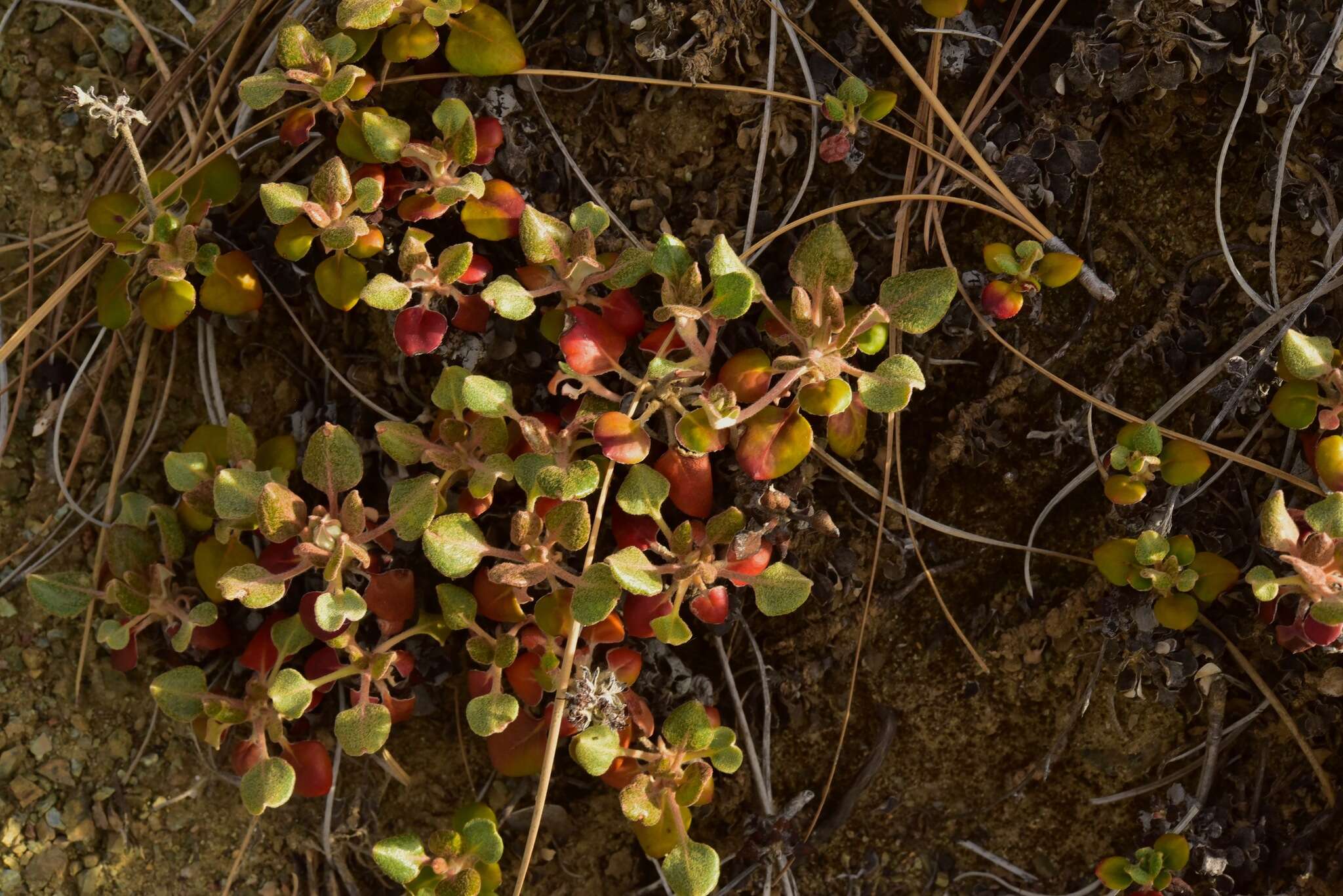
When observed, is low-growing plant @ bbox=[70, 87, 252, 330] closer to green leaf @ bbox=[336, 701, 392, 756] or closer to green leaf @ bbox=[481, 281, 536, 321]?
green leaf @ bbox=[481, 281, 536, 321]

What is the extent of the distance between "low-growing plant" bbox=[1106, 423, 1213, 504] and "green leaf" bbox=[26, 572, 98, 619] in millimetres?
2386

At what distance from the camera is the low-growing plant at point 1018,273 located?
253cm

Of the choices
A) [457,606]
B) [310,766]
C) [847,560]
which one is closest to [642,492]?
[457,606]

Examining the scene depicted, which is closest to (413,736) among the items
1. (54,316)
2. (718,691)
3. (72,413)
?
(718,691)

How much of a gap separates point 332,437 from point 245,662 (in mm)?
600

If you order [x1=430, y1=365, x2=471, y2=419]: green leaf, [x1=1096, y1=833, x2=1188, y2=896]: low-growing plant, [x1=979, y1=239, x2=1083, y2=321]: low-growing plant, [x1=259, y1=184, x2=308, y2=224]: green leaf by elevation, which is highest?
[x1=259, y1=184, x2=308, y2=224]: green leaf

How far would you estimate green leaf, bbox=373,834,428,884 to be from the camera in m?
2.39

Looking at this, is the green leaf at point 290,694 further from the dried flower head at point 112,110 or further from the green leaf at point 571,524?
the dried flower head at point 112,110

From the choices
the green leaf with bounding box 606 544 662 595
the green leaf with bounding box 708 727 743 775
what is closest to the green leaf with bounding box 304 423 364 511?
the green leaf with bounding box 606 544 662 595

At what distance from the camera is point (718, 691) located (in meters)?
2.76

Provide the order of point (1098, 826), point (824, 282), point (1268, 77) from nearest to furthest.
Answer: point (824, 282)
point (1268, 77)
point (1098, 826)

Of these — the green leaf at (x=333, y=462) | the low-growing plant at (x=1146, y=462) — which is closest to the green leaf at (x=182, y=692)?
the green leaf at (x=333, y=462)

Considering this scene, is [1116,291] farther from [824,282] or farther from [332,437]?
[332,437]

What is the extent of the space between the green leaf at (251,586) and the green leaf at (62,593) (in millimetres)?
468
